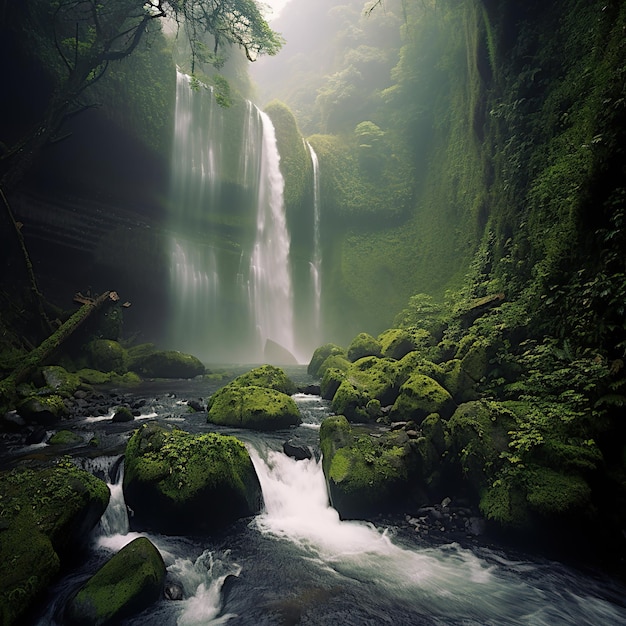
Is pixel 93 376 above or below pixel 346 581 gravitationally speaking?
above

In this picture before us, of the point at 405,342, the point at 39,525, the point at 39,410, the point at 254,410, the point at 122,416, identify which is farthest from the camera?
the point at 405,342

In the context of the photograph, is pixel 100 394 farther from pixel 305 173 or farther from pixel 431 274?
pixel 305 173

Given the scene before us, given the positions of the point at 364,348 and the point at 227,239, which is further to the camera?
the point at 227,239

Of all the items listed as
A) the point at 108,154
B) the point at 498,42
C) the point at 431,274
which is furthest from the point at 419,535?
the point at 108,154

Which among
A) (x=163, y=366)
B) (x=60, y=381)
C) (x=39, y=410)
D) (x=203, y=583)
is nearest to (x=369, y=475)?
(x=203, y=583)

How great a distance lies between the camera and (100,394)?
10.4 m

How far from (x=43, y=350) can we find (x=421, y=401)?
34.5 ft

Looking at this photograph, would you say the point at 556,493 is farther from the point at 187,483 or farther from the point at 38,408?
the point at 38,408

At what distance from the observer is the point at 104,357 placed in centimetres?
1389

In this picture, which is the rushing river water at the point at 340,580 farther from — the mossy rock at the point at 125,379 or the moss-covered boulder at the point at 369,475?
the mossy rock at the point at 125,379

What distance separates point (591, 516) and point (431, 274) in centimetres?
1578

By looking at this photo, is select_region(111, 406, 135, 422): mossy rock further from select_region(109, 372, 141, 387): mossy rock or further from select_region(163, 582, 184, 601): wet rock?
select_region(163, 582, 184, 601): wet rock

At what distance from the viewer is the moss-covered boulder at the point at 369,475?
5090mm

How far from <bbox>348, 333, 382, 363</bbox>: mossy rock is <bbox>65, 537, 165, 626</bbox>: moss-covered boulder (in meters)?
9.62
